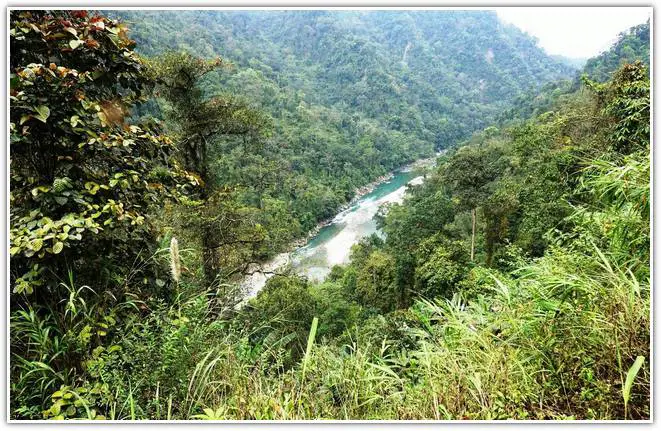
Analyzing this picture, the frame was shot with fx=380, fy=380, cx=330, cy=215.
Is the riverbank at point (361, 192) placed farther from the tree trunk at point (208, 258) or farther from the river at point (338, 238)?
the tree trunk at point (208, 258)

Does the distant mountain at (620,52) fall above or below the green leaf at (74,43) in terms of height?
above

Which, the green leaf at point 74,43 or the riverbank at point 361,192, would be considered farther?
the riverbank at point 361,192

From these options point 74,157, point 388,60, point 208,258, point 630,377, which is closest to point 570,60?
point 388,60

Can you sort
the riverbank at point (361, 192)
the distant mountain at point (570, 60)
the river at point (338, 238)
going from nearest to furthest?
the river at point (338, 238) < the riverbank at point (361, 192) < the distant mountain at point (570, 60)

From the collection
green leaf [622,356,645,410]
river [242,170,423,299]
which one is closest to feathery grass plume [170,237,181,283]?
green leaf [622,356,645,410]

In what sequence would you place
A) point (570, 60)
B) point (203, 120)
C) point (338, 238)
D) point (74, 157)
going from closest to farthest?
point (74, 157) < point (203, 120) < point (338, 238) < point (570, 60)

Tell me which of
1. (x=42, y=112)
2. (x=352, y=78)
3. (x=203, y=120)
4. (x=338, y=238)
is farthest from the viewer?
(x=352, y=78)

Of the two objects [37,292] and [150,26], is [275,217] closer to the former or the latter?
[37,292]

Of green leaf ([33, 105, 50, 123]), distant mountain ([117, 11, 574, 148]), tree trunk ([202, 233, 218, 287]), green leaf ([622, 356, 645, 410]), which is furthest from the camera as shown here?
distant mountain ([117, 11, 574, 148])

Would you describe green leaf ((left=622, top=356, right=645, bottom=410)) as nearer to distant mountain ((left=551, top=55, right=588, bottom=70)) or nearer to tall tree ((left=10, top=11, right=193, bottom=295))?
tall tree ((left=10, top=11, right=193, bottom=295))

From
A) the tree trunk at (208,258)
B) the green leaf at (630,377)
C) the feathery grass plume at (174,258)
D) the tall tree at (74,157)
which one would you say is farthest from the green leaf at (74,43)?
the tree trunk at (208,258)

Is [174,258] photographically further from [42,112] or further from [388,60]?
[388,60]

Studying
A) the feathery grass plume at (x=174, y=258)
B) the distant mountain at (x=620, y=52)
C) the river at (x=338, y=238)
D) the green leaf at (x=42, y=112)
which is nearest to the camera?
the green leaf at (x=42, y=112)
